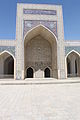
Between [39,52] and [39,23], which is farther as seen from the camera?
[39,52]

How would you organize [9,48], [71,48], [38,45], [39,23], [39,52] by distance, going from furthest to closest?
[38,45], [39,52], [39,23], [71,48], [9,48]

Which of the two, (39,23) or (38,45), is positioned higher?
(39,23)

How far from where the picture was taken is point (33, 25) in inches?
505

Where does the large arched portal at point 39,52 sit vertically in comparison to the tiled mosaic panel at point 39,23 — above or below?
below

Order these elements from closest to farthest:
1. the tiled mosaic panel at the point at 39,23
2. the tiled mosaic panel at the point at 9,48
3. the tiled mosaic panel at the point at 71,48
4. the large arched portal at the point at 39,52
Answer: the tiled mosaic panel at the point at 9,48 → the tiled mosaic panel at the point at 71,48 → the tiled mosaic panel at the point at 39,23 → the large arched portal at the point at 39,52

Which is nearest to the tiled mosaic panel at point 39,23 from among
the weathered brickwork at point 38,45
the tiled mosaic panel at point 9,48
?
the weathered brickwork at point 38,45

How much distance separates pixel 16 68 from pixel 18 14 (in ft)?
21.6

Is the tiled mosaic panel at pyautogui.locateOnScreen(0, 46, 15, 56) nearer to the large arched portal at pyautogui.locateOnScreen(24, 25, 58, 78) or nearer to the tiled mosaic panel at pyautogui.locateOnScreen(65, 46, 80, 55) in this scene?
the large arched portal at pyautogui.locateOnScreen(24, 25, 58, 78)

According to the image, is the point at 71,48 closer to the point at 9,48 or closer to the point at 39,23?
the point at 39,23

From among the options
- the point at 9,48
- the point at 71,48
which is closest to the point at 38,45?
the point at 9,48

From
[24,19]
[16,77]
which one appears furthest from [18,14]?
[16,77]

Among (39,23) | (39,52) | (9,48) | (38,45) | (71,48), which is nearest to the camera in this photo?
(9,48)

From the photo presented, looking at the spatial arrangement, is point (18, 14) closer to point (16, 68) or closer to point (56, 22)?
point (56, 22)

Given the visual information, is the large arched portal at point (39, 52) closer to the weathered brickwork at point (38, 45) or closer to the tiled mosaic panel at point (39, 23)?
the weathered brickwork at point (38, 45)
